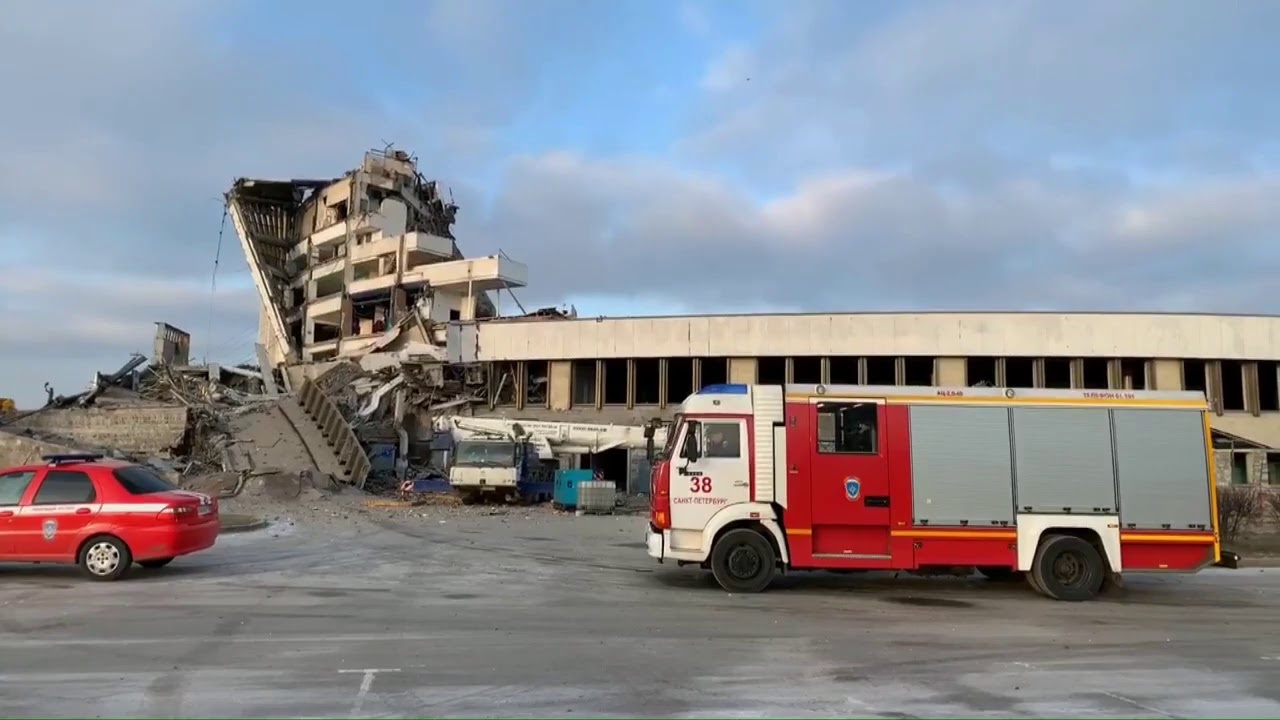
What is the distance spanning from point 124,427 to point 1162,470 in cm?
3590

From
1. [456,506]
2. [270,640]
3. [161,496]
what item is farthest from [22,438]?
[270,640]

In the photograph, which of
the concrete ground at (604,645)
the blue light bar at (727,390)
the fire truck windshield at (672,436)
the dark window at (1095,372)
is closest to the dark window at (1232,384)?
the dark window at (1095,372)

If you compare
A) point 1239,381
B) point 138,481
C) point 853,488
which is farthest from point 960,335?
point 138,481

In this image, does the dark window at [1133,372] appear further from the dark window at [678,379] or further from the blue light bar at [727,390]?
the blue light bar at [727,390]

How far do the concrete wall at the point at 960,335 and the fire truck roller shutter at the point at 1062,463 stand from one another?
27.6 m

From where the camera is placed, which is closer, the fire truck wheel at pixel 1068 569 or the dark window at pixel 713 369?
the fire truck wheel at pixel 1068 569

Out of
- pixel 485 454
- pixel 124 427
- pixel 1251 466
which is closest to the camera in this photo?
pixel 485 454

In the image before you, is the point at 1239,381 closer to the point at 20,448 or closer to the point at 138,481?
the point at 138,481

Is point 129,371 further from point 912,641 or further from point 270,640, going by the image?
point 912,641

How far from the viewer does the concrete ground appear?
20.5 ft

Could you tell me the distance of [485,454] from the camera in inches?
1146

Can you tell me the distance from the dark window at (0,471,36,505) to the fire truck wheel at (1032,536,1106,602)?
47.2 ft

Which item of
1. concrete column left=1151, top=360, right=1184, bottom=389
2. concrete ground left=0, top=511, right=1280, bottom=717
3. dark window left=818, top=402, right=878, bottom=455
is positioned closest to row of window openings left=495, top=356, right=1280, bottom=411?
concrete column left=1151, top=360, right=1184, bottom=389

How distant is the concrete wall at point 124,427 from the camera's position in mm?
33250
